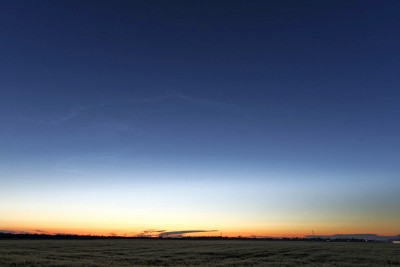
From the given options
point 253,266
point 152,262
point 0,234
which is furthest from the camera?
point 0,234

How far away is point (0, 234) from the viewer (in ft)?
581

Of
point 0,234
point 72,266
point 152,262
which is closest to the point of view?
point 72,266

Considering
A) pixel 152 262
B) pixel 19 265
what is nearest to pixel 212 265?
pixel 152 262

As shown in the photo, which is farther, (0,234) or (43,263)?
(0,234)

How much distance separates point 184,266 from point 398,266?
1966 centimetres

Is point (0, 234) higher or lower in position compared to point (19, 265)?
higher

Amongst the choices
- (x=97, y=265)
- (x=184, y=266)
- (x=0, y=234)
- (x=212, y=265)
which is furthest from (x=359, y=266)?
(x=0, y=234)

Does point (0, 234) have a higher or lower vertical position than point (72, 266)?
higher

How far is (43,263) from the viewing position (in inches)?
1496

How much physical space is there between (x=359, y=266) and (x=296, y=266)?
227 inches

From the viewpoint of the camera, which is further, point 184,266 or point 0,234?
point 0,234

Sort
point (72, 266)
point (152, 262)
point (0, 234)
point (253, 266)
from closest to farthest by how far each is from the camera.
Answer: point (72, 266)
point (253, 266)
point (152, 262)
point (0, 234)

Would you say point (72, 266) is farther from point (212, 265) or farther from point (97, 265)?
point (212, 265)

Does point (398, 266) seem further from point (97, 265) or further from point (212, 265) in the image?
point (97, 265)
